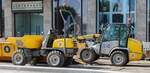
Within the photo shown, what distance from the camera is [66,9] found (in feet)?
98.7

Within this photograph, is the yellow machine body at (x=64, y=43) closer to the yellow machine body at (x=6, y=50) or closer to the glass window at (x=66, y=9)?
the yellow machine body at (x=6, y=50)

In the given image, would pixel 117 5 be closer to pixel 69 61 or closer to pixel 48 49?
pixel 69 61

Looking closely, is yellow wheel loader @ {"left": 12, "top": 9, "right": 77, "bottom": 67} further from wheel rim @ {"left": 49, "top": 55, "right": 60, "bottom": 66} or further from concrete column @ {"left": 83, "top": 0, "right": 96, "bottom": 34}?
concrete column @ {"left": 83, "top": 0, "right": 96, "bottom": 34}

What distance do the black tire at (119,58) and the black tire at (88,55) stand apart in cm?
94

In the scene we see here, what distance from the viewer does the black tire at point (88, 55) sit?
821 inches

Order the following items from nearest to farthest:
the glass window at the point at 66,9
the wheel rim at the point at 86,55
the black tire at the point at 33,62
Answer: the black tire at the point at 33,62
the wheel rim at the point at 86,55
the glass window at the point at 66,9

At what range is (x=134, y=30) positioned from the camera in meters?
27.8

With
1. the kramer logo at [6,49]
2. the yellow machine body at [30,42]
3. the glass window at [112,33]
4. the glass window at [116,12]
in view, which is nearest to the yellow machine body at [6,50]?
the kramer logo at [6,49]

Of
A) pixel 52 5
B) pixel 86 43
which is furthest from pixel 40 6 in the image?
pixel 86 43

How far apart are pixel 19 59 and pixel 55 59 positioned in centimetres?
168

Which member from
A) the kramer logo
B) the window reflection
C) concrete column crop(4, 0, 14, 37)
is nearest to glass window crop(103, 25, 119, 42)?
the kramer logo

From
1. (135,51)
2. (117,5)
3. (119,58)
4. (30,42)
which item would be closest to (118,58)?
(119,58)

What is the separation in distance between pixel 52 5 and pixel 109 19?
13.7 ft

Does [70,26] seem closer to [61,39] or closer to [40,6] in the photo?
[40,6]
